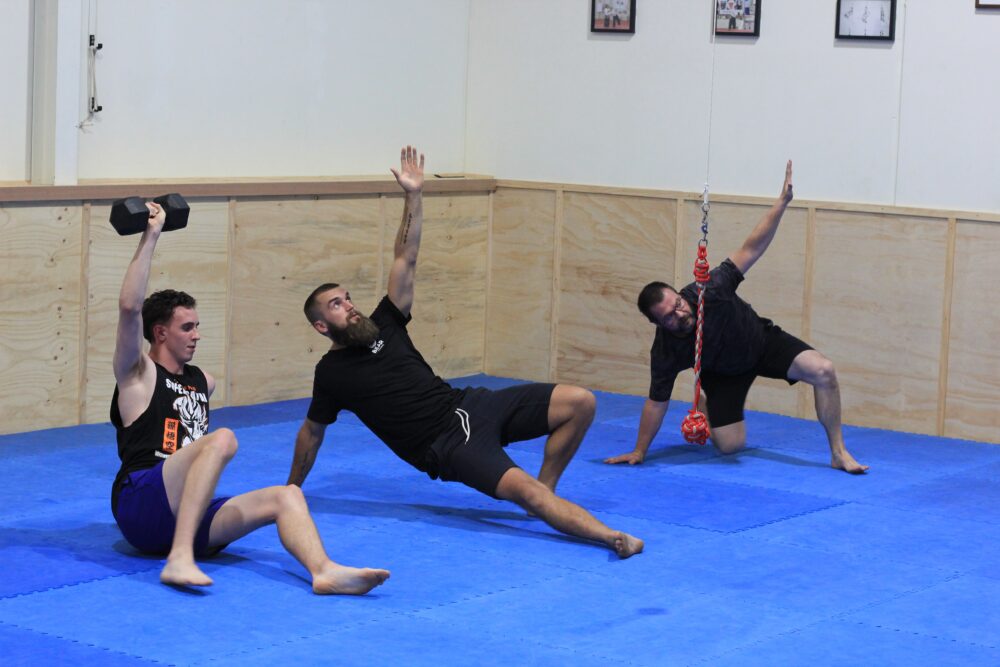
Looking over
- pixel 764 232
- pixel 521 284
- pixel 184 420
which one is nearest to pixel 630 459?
pixel 764 232

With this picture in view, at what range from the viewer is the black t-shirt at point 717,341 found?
709cm

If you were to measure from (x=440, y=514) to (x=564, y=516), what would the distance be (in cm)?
73

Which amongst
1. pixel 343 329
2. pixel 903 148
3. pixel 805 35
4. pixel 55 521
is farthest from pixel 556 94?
pixel 55 521

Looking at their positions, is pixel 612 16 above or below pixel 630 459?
above

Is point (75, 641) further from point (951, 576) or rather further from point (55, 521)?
point (951, 576)

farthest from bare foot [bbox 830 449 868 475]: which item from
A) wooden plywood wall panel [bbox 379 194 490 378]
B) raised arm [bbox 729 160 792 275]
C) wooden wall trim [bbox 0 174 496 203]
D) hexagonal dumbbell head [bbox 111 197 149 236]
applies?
hexagonal dumbbell head [bbox 111 197 149 236]

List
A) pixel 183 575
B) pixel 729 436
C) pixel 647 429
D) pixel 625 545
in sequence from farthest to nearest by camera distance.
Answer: pixel 729 436 < pixel 647 429 < pixel 625 545 < pixel 183 575

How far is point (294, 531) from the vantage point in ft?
16.1

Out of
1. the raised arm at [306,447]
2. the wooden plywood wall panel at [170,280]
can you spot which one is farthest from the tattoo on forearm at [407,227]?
the wooden plywood wall panel at [170,280]

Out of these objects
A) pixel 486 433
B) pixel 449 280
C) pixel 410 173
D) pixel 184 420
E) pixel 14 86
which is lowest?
pixel 486 433

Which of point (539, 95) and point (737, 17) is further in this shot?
point (539, 95)

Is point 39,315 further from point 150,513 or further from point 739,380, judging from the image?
point 739,380

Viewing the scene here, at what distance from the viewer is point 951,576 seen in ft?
17.5

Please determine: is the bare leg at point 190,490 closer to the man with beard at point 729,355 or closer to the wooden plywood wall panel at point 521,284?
the man with beard at point 729,355
